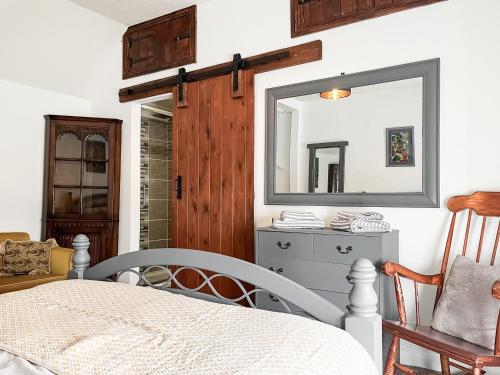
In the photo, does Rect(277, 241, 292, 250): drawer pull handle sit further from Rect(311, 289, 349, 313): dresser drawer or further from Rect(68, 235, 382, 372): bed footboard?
Rect(68, 235, 382, 372): bed footboard

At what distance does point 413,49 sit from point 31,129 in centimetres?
361

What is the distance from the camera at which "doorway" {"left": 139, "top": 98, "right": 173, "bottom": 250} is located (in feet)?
16.6

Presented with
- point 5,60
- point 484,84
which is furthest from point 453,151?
point 5,60

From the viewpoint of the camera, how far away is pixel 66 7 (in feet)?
11.8

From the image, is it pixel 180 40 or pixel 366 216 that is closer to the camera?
pixel 366 216

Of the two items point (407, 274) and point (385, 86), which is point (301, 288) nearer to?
point (407, 274)

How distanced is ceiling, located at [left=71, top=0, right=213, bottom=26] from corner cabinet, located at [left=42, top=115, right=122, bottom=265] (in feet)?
3.41

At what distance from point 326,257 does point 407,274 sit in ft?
1.56

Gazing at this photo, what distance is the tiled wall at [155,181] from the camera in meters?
5.06

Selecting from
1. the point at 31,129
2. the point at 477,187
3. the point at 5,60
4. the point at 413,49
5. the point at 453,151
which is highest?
the point at 5,60

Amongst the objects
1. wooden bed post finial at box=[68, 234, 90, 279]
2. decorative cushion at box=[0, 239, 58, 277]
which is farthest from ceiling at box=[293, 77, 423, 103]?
decorative cushion at box=[0, 239, 58, 277]

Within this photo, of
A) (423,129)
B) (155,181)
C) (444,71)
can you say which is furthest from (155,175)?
(444,71)

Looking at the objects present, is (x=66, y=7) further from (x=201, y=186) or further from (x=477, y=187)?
(x=477, y=187)

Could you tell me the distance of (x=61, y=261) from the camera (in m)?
3.41
